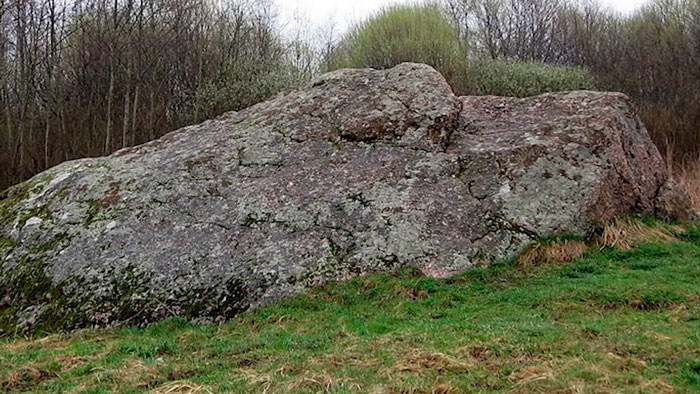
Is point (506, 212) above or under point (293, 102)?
under

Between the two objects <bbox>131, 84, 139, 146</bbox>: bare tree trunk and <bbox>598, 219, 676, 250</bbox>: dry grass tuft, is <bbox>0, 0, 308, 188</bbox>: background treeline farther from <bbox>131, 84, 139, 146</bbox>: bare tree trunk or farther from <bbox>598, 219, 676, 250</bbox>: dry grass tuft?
<bbox>598, 219, 676, 250</bbox>: dry grass tuft

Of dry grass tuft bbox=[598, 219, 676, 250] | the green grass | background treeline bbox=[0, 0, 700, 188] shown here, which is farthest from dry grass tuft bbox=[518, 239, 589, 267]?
background treeline bbox=[0, 0, 700, 188]

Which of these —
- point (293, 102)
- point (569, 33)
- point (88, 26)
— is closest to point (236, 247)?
point (293, 102)

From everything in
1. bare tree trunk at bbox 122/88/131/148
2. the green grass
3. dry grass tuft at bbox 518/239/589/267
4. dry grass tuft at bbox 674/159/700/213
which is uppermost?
bare tree trunk at bbox 122/88/131/148

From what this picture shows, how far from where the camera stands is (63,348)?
732 centimetres

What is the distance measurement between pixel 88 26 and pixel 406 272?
21559 mm

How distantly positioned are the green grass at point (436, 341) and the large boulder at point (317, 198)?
543mm

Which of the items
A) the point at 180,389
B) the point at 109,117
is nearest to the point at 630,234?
the point at 180,389

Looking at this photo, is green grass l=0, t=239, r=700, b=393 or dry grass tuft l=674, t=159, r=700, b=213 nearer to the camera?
green grass l=0, t=239, r=700, b=393

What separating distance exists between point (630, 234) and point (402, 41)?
72.4ft

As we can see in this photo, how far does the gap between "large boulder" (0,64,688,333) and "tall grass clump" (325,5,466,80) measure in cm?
1751

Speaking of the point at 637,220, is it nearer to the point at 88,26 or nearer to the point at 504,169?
the point at 504,169

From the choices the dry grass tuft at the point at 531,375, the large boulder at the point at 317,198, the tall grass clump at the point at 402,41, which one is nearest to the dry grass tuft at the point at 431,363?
the dry grass tuft at the point at 531,375

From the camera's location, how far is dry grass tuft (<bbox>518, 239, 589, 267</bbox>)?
902 centimetres
